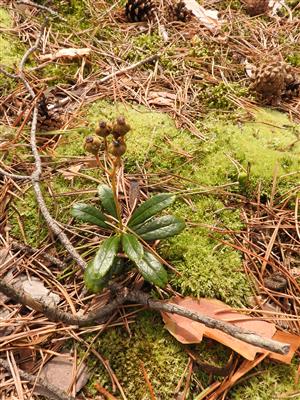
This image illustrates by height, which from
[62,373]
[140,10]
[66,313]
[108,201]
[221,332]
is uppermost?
[140,10]

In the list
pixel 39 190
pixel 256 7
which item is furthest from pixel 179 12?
pixel 39 190

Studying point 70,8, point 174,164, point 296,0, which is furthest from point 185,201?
point 296,0

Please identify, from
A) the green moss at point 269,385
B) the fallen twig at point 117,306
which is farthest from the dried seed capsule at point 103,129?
the green moss at point 269,385

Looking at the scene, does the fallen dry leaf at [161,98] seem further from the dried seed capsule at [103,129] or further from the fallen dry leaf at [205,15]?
the dried seed capsule at [103,129]

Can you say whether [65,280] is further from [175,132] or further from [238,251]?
[175,132]

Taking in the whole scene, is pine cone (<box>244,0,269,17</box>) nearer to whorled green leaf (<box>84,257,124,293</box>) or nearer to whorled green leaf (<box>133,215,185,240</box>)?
whorled green leaf (<box>133,215,185,240</box>)

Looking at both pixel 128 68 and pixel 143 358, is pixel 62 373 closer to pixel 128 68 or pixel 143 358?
pixel 143 358

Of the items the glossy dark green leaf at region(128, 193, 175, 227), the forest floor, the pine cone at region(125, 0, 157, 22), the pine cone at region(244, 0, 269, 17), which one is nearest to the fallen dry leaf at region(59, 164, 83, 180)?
the forest floor
